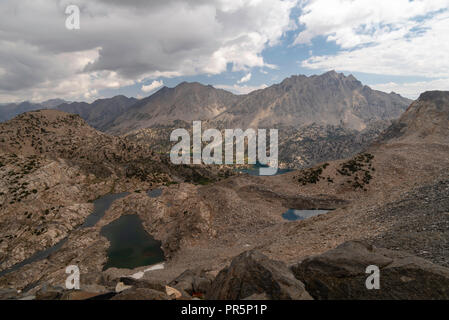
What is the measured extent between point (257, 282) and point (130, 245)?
71.5m

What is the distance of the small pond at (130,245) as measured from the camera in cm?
6291

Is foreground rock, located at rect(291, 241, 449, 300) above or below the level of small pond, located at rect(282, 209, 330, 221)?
above

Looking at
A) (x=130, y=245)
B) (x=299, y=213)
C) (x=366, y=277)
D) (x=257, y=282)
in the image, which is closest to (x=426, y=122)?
(x=299, y=213)

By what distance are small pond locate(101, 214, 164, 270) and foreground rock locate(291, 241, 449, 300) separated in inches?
2270

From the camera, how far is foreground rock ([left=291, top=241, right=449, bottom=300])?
11680mm

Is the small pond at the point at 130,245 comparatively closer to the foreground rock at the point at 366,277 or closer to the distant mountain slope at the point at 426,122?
the foreground rock at the point at 366,277

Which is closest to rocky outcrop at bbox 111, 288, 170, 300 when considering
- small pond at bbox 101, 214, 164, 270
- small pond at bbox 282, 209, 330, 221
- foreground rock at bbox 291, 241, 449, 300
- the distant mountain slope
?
foreground rock at bbox 291, 241, 449, 300

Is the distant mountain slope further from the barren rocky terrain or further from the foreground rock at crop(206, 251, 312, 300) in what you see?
the foreground rock at crop(206, 251, 312, 300)

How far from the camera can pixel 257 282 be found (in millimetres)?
12641

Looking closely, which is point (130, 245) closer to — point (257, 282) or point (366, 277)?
point (257, 282)

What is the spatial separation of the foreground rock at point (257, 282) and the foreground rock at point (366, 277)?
147cm

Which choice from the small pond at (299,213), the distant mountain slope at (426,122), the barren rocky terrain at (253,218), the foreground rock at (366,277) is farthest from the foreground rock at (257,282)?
the distant mountain slope at (426,122)

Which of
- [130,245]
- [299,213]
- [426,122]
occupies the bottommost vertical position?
[130,245]

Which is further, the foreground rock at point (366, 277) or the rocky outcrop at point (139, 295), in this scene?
the rocky outcrop at point (139, 295)
